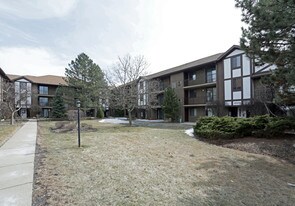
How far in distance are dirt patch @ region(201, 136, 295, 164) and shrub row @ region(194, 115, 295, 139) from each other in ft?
1.37

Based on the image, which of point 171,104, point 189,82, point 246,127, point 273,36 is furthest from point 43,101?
point 273,36

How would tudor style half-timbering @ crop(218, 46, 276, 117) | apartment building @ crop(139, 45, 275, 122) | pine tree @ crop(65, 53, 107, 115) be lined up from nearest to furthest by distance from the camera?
tudor style half-timbering @ crop(218, 46, 276, 117), apartment building @ crop(139, 45, 275, 122), pine tree @ crop(65, 53, 107, 115)

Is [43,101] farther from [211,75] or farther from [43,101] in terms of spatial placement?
[211,75]

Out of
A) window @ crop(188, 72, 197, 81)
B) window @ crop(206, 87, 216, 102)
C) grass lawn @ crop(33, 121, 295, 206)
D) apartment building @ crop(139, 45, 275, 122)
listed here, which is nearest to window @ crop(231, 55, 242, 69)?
apartment building @ crop(139, 45, 275, 122)

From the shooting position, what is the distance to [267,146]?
10.1 meters

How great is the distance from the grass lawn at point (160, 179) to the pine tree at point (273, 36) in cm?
342

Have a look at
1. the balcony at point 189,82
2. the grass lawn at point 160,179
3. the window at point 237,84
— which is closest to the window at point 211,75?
the balcony at point 189,82

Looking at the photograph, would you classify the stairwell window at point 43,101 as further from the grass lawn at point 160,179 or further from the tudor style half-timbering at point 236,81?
the grass lawn at point 160,179

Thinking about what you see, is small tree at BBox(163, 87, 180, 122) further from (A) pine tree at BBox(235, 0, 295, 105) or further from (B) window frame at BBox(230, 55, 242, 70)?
(A) pine tree at BBox(235, 0, 295, 105)

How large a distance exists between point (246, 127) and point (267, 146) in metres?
2.44

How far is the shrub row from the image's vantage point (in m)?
11.3

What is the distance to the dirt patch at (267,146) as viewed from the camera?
9172 mm

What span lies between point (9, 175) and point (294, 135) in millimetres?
12878

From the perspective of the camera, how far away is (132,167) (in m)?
6.84
